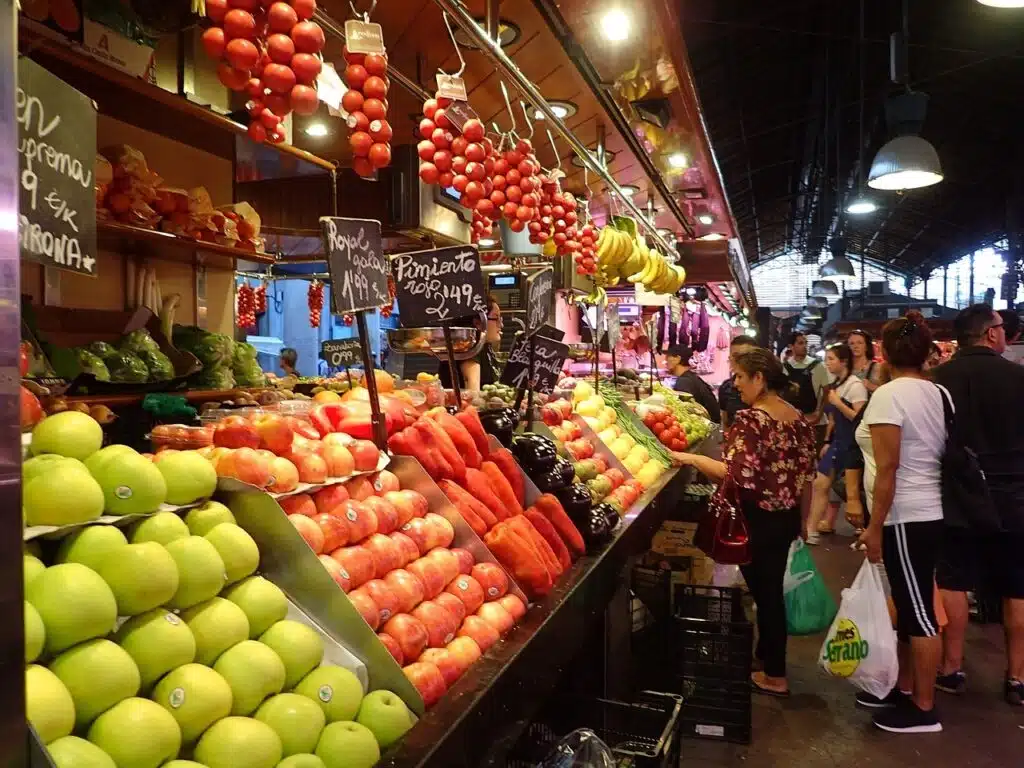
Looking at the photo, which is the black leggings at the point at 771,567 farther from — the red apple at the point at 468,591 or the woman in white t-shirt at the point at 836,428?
the woman in white t-shirt at the point at 836,428

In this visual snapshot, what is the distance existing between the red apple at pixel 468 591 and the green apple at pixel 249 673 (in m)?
0.74

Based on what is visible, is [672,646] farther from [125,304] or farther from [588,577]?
[125,304]

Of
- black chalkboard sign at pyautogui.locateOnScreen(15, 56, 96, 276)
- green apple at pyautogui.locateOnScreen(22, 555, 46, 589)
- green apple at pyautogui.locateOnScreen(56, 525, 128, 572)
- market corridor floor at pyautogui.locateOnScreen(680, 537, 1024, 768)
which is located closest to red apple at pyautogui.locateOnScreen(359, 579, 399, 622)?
green apple at pyautogui.locateOnScreen(56, 525, 128, 572)

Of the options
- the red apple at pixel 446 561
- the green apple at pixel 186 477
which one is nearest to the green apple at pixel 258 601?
the green apple at pixel 186 477

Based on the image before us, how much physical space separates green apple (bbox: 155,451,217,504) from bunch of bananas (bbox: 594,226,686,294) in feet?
19.4

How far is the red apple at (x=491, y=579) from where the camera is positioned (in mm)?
2398

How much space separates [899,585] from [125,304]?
14.0 feet

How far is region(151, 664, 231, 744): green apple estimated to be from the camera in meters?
1.42

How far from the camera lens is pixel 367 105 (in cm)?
310

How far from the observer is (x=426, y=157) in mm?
4082

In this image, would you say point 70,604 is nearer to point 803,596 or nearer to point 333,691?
point 333,691

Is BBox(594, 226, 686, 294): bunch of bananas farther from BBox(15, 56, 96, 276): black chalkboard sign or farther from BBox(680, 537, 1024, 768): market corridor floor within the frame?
BBox(15, 56, 96, 276): black chalkboard sign

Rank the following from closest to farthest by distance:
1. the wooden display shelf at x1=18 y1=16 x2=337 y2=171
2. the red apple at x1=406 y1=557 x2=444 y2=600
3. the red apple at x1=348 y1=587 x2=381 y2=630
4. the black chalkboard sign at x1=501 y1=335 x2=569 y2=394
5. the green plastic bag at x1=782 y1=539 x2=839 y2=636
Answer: the red apple at x1=348 y1=587 x2=381 y2=630 < the red apple at x1=406 y1=557 x2=444 y2=600 < the wooden display shelf at x1=18 y1=16 x2=337 y2=171 < the black chalkboard sign at x1=501 y1=335 x2=569 y2=394 < the green plastic bag at x1=782 y1=539 x2=839 y2=636

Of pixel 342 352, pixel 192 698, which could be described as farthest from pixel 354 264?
pixel 192 698
